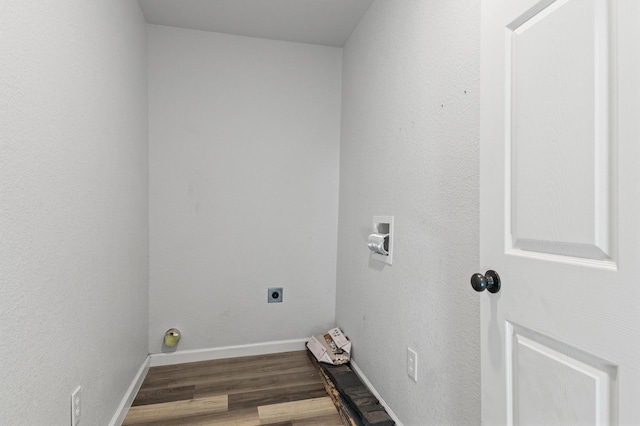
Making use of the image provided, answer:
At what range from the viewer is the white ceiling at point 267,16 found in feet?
6.73

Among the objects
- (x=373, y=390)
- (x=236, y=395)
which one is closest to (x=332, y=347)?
(x=373, y=390)

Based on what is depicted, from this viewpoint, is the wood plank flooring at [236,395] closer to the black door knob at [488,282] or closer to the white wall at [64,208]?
the white wall at [64,208]

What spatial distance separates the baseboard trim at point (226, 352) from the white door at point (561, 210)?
1.75 meters

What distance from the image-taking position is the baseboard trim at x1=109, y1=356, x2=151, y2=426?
64.2 inches

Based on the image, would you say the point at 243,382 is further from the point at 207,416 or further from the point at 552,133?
the point at 552,133

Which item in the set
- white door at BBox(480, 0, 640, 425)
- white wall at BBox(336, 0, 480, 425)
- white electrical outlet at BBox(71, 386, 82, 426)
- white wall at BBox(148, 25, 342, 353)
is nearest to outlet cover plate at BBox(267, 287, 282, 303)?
white wall at BBox(148, 25, 342, 353)

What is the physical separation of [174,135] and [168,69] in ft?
1.44

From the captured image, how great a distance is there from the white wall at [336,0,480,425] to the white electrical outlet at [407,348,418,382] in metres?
0.03

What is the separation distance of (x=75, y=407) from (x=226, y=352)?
1.28 metres

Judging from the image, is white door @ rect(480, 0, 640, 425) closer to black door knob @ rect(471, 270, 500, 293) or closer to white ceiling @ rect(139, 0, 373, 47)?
black door knob @ rect(471, 270, 500, 293)

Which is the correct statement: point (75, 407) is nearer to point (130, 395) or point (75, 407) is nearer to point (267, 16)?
point (130, 395)

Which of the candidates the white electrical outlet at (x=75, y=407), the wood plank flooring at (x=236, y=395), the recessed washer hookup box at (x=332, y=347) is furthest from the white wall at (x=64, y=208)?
the recessed washer hookup box at (x=332, y=347)

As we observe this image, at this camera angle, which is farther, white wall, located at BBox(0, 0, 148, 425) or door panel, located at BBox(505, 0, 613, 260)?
white wall, located at BBox(0, 0, 148, 425)

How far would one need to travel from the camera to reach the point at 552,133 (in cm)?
78
